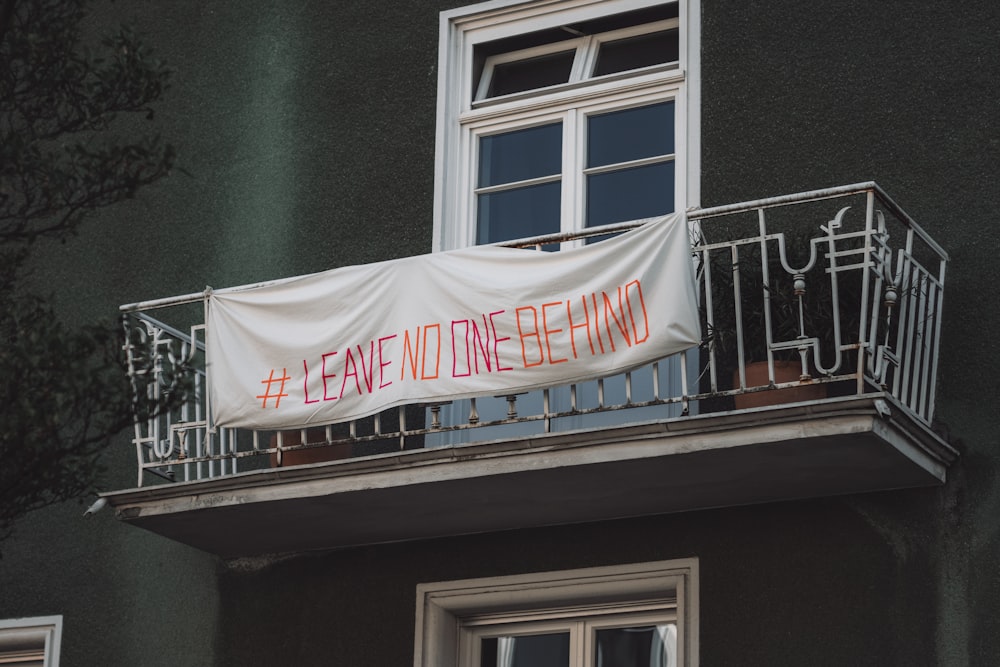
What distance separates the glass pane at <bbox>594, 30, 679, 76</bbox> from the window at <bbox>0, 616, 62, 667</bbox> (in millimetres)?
4283

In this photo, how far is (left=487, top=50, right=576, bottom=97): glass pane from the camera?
31.4ft

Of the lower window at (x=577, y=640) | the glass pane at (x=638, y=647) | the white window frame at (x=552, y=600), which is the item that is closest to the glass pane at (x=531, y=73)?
the white window frame at (x=552, y=600)

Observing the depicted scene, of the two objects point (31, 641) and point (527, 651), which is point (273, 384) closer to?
point (527, 651)

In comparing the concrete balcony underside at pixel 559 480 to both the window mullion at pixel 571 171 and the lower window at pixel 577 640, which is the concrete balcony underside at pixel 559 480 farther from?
the window mullion at pixel 571 171

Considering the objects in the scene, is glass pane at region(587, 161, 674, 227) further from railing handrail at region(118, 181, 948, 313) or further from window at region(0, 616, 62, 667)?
window at region(0, 616, 62, 667)

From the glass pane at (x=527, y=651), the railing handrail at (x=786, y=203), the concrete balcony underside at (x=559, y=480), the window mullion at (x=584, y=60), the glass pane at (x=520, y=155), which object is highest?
the window mullion at (x=584, y=60)

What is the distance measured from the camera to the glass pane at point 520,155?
30.6 ft

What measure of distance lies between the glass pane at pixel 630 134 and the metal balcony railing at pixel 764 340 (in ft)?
2.27

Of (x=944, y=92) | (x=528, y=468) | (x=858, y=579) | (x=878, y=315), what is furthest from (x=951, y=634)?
(x=944, y=92)

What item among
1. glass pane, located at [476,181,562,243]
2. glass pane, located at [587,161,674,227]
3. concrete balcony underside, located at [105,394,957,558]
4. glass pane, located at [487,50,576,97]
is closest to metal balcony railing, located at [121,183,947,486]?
concrete balcony underside, located at [105,394,957,558]

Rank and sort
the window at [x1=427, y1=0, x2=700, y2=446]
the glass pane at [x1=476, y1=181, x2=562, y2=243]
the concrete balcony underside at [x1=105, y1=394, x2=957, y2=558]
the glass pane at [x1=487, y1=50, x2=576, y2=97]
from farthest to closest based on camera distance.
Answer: the glass pane at [x1=487, y1=50, x2=576, y2=97], the glass pane at [x1=476, y1=181, x2=562, y2=243], the window at [x1=427, y1=0, x2=700, y2=446], the concrete balcony underside at [x1=105, y1=394, x2=957, y2=558]

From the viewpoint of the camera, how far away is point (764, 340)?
7602mm

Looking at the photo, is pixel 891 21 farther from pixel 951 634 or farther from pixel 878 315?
pixel 951 634

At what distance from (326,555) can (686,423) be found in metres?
2.45
